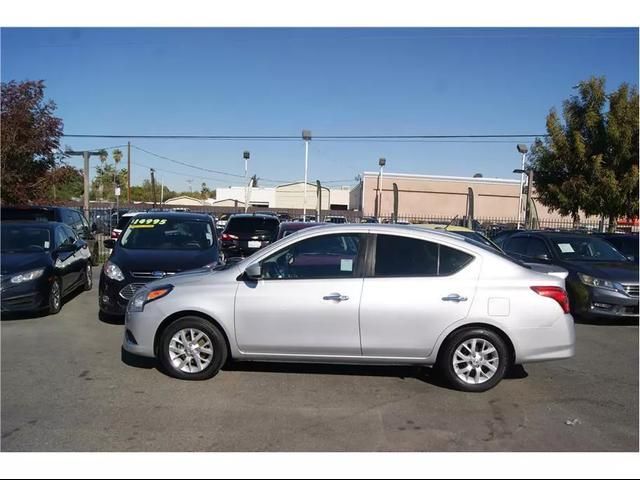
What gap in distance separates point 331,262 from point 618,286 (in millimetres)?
5869

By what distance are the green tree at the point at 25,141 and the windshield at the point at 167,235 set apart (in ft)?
22.6

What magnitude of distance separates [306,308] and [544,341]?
94.2 inches

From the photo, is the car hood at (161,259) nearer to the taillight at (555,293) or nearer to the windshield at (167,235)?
the windshield at (167,235)

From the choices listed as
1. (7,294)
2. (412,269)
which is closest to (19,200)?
(7,294)

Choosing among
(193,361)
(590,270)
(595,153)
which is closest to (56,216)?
(193,361)

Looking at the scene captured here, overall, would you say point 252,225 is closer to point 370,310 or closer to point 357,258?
point 357,258

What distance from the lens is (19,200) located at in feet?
46.9

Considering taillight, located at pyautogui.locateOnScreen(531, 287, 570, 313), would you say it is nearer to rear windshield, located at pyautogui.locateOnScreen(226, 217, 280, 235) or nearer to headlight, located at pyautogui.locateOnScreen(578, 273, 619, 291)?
headlight, located at pyautogui.locateOnScreen(578, 273, 619, 291)

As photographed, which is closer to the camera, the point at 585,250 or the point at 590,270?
the point at 590,270

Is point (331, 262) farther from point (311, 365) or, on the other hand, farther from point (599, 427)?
point (599, 427)

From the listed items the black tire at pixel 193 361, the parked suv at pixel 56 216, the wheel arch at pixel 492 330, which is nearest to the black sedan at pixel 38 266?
the parked suv at pixel 56 216

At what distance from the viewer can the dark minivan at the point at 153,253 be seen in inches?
295

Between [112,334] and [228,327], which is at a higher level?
[228,327]

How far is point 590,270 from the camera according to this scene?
9.05m
